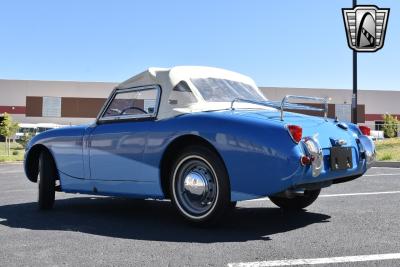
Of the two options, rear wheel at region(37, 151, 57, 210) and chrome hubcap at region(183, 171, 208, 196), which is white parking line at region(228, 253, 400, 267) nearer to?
chrome hubcap at region(183, 171, 208, 196)

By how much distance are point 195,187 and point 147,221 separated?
0.85 meters

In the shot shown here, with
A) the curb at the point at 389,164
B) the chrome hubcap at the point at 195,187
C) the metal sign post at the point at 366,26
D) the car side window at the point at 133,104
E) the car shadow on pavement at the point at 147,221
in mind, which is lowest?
the curb at the point at 389,164

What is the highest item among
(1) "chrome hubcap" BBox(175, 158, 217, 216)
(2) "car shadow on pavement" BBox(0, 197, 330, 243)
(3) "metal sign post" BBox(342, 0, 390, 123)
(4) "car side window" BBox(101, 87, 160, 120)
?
(3) "metal sign post" BBox(342, 0, 390, 123)

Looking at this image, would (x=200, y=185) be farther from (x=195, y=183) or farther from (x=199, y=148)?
(x=199, y=148)

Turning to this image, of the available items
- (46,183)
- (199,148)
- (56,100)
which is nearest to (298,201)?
(199,148)

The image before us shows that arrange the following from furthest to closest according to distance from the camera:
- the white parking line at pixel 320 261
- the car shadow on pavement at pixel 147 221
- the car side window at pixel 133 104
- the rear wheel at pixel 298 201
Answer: the rear wheel at pixel 298 201 → the car side window at pixel 133 104 → the car shadow on pavement at pixel 147 221 → the white parking line at pixel 320 261

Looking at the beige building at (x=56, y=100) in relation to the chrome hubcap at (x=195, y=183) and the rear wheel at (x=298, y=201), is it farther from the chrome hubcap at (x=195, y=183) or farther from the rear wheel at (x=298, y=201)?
the chrome hubcap at (x=195, y=183)

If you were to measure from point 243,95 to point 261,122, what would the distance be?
1537mm

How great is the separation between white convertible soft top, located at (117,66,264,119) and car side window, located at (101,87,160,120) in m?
0.08

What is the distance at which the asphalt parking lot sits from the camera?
338 cm

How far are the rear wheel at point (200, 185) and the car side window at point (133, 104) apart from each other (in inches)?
30.7

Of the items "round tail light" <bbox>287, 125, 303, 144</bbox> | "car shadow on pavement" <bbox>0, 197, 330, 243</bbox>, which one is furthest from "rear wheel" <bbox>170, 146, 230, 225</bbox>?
"round tail light" <bbox>287, 125, 303, 144</bbox>

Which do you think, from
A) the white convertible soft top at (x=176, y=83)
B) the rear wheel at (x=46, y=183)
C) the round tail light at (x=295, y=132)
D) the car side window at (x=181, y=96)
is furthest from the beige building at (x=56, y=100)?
the round tail light at (x=295, y=132)

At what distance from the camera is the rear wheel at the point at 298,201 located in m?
5.48
